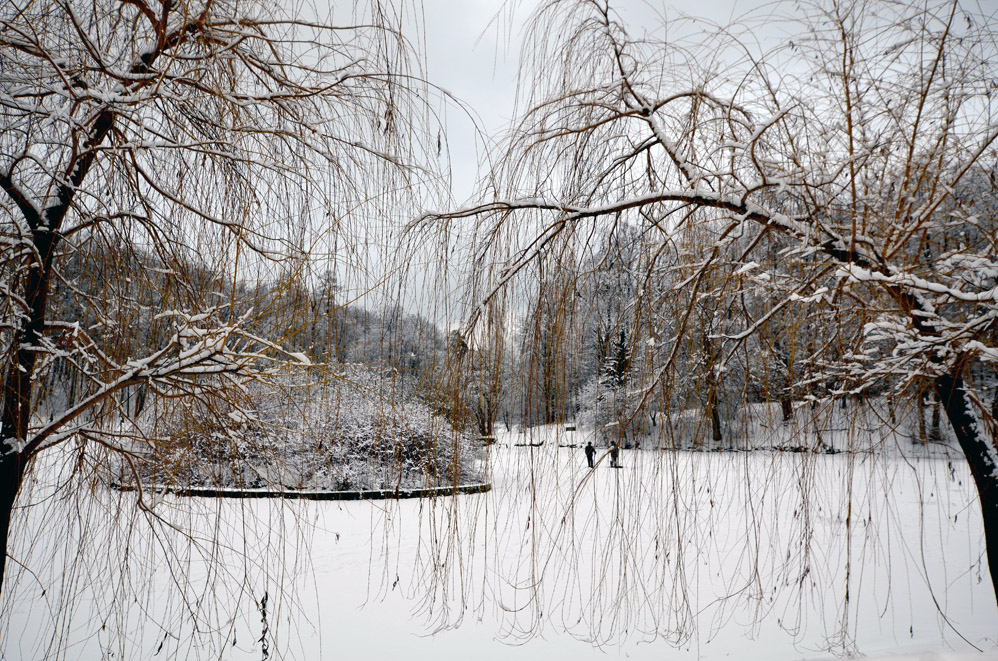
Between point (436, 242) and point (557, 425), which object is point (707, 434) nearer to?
point (557, 425)

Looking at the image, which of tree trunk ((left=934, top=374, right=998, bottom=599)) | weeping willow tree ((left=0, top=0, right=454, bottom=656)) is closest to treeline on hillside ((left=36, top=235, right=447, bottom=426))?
weeping willow tree ((left=0, top=0, right=454, bottom=656))

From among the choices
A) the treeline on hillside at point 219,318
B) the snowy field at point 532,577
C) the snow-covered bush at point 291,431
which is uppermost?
the treeline on hillside at point 219,318

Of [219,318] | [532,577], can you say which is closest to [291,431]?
[219,318]

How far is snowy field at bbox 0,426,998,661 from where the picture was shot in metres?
1.76

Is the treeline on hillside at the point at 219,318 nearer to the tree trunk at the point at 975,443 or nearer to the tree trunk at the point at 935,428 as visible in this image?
the tree trunk at the point at 975,443

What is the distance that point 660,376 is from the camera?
168 centimetres

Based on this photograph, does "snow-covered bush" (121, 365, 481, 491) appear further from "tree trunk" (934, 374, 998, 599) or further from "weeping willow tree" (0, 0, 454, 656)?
"tree trunk" (934, 374, 998, 599)

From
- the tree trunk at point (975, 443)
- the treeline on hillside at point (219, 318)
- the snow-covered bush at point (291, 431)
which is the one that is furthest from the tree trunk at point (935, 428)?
the treeline on hillside at point (219, 318)

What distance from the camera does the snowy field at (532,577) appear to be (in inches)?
69.2

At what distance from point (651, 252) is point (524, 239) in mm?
425

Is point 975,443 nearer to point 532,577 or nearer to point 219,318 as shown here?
point 532,577

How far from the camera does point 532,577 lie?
162 cm

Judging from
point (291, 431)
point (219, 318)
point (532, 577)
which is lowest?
point (532, 577)

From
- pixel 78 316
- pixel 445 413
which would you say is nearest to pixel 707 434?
pixel 445 413
